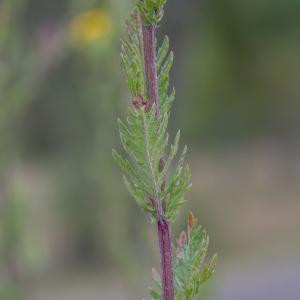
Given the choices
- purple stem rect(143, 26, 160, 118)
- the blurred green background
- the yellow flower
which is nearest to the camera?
purple stem rect(143, 26, 160, 118)

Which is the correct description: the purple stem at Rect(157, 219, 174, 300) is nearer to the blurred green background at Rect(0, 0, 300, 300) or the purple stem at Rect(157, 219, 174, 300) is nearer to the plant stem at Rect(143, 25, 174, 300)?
the plant stem at Rect(143, 25, 174, 300)

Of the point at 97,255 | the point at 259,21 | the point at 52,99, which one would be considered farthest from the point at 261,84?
the point at 97,255

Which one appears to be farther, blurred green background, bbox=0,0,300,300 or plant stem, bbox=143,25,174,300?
blurred green background, bbox=0,0,300,300

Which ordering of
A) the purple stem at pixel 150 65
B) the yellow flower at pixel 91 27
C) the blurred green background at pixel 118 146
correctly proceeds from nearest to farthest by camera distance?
the purple stem at pixel 150 65
the blurred green background at pixel 118 146
the yellow flower at pixel 91 27

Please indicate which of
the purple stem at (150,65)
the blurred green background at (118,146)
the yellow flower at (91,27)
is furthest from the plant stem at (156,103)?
the yellow flower at (91,27)

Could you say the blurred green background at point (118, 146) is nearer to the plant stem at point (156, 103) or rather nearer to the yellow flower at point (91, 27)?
the yellow flower at point (91, 27)

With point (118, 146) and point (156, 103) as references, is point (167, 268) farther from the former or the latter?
point (118, 146)

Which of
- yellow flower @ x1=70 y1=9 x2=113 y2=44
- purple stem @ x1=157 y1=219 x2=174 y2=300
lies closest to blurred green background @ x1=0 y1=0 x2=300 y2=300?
yellow flower @ x1=70 y1=9 x2=113 y2=44

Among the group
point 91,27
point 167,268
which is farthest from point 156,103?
point 91,27
